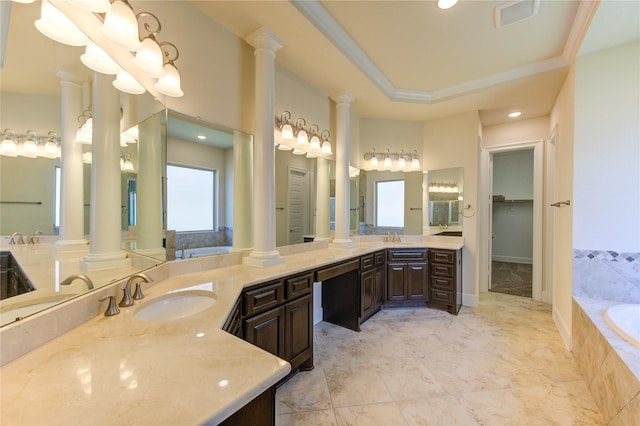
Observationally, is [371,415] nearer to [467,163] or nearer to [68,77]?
[68,77]

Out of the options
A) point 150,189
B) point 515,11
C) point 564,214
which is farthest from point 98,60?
point 564,214

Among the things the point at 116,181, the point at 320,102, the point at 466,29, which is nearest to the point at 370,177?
the point at 320,102

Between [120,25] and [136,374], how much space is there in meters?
1.37

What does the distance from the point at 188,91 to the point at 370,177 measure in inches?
105

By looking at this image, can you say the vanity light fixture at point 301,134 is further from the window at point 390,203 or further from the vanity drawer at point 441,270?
the vanity drawer at point 441,270

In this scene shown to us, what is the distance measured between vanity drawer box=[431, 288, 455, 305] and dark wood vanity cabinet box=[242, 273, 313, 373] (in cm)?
204

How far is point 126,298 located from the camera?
122 centimetres

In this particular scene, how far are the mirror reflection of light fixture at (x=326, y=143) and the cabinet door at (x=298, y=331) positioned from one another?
1.72 m

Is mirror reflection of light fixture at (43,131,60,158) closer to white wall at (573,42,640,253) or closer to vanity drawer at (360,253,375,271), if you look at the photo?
vanity drawer at (360,253,375,271)

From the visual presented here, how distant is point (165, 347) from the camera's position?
87cm

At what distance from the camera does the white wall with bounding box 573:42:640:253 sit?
2.13m

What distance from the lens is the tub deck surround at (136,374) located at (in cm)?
59

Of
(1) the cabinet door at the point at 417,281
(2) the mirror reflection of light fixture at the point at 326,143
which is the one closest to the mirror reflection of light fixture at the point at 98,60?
(2) the mirror reflection of light fixture at the point at 326,143

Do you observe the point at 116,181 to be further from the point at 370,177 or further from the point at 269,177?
the point at 370,177
